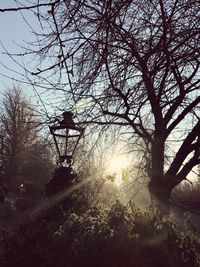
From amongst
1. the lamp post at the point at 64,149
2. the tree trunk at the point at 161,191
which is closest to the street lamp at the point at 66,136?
the lamp post at the point at 64,149

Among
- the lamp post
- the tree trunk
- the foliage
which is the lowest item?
the foliage

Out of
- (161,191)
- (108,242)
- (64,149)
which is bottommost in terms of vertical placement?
(108,242)

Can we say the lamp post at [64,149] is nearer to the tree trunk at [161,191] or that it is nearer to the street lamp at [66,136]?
the street lamp at [66,136]

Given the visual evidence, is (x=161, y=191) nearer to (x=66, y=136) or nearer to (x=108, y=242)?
(x=66, y=136)

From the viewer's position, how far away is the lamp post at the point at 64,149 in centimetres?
623

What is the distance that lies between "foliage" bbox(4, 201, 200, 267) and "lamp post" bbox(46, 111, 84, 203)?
1652mm

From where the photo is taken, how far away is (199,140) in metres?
6.55

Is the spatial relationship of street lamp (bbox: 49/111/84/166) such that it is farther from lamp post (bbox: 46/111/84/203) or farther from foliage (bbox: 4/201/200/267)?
foliage (bbox: 4/201/200/267)

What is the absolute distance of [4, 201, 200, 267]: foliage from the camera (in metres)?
3.99

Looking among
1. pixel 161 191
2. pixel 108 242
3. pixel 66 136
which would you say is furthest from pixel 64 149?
pixel 108 242

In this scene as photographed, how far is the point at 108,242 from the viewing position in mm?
4004

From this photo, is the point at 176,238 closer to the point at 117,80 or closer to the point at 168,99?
the point at 117,80

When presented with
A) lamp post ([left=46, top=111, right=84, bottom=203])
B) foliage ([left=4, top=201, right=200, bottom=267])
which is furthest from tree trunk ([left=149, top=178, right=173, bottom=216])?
foliage ([left=4, top=201, right=200, bottom=267])

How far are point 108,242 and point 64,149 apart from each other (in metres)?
2.96
